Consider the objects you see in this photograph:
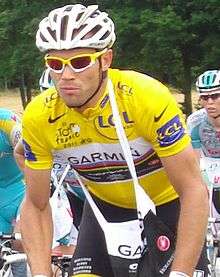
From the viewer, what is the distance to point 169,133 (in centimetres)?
350

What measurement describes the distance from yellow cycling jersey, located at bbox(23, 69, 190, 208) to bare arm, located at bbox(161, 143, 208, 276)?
2.3 inches

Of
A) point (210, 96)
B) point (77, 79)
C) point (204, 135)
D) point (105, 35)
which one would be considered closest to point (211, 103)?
point (210, 96)

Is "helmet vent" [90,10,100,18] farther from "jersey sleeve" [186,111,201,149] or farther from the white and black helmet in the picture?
"jersey sleeve" [186,111,201,149]

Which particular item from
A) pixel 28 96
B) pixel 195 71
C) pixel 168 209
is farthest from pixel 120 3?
pixel 168 209

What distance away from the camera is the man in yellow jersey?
350cm

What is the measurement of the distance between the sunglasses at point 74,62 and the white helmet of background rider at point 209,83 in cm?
428

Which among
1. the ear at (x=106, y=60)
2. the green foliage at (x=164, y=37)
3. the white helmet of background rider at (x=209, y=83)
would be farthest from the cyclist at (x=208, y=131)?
the green foliage at (x=164, y=37)

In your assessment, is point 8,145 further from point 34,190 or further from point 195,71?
point 195,71

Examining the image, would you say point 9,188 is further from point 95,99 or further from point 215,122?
point 95,99

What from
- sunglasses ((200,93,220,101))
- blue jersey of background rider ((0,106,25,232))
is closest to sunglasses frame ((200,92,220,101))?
sunglasses ((200,93,220,101))

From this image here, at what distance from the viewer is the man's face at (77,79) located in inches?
138

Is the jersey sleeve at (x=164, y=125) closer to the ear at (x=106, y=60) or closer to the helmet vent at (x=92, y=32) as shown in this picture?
the ear at (x=106, y=60)

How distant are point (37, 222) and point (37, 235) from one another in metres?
0.06

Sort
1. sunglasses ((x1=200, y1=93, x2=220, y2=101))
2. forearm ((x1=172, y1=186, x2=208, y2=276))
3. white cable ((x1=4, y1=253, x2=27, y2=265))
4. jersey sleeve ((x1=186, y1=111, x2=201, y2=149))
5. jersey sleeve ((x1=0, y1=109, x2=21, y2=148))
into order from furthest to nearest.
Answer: sunglasses ((x1=200, y1=93, x2=220, y2=101))
jersey sleeve ((x1=186, y1=111, x2=201, y2=149))
jersey sleeve ((x1=0, y1=109, x2=21, y2=148))
white cable ((x1=4, y1=253, x2=27, y2=265))
forearm ((x1=172, y1=186, x2=208, y2=276))
